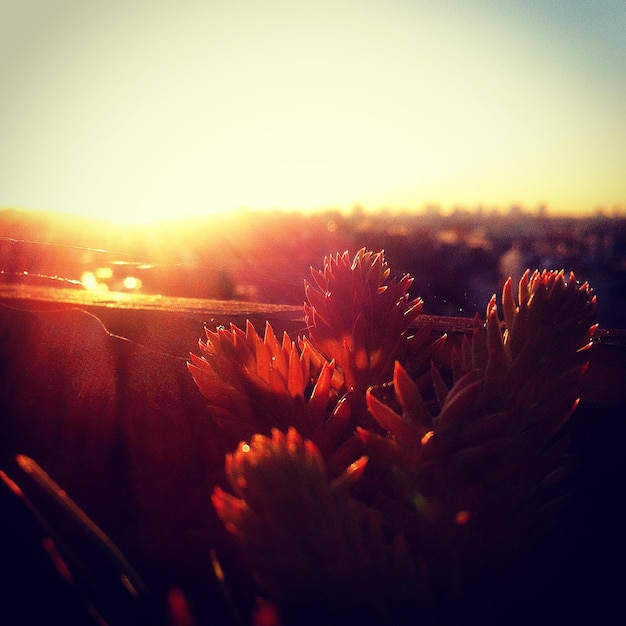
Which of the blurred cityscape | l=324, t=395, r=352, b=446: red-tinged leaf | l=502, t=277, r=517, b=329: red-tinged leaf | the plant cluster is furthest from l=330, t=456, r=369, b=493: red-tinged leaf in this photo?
the blurred cityscape

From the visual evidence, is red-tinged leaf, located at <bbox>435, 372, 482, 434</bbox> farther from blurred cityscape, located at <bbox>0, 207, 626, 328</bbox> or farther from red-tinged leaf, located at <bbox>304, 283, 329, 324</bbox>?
blurred cityscape, located at <bbox>0, 207, 626, 328</bbox>

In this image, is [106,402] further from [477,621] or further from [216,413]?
[477,621]

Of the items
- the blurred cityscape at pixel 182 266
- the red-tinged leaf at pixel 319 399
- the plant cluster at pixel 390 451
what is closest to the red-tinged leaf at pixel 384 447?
the plant cluster at pixel 390 451

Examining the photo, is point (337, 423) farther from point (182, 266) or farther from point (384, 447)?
point (182, 266)

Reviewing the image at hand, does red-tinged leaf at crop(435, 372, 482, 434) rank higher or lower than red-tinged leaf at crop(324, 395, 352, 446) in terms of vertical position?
higher

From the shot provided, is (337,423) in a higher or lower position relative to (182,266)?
lower

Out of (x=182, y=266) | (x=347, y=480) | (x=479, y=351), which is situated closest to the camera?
(x=347, y=480)

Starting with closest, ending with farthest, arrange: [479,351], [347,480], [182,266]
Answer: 1. [347,480]
2. [479,351]
3. [182,266]

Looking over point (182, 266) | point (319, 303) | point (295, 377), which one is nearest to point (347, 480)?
point (295, 377)

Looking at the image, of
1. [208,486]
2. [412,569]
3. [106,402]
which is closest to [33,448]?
[106,402]
